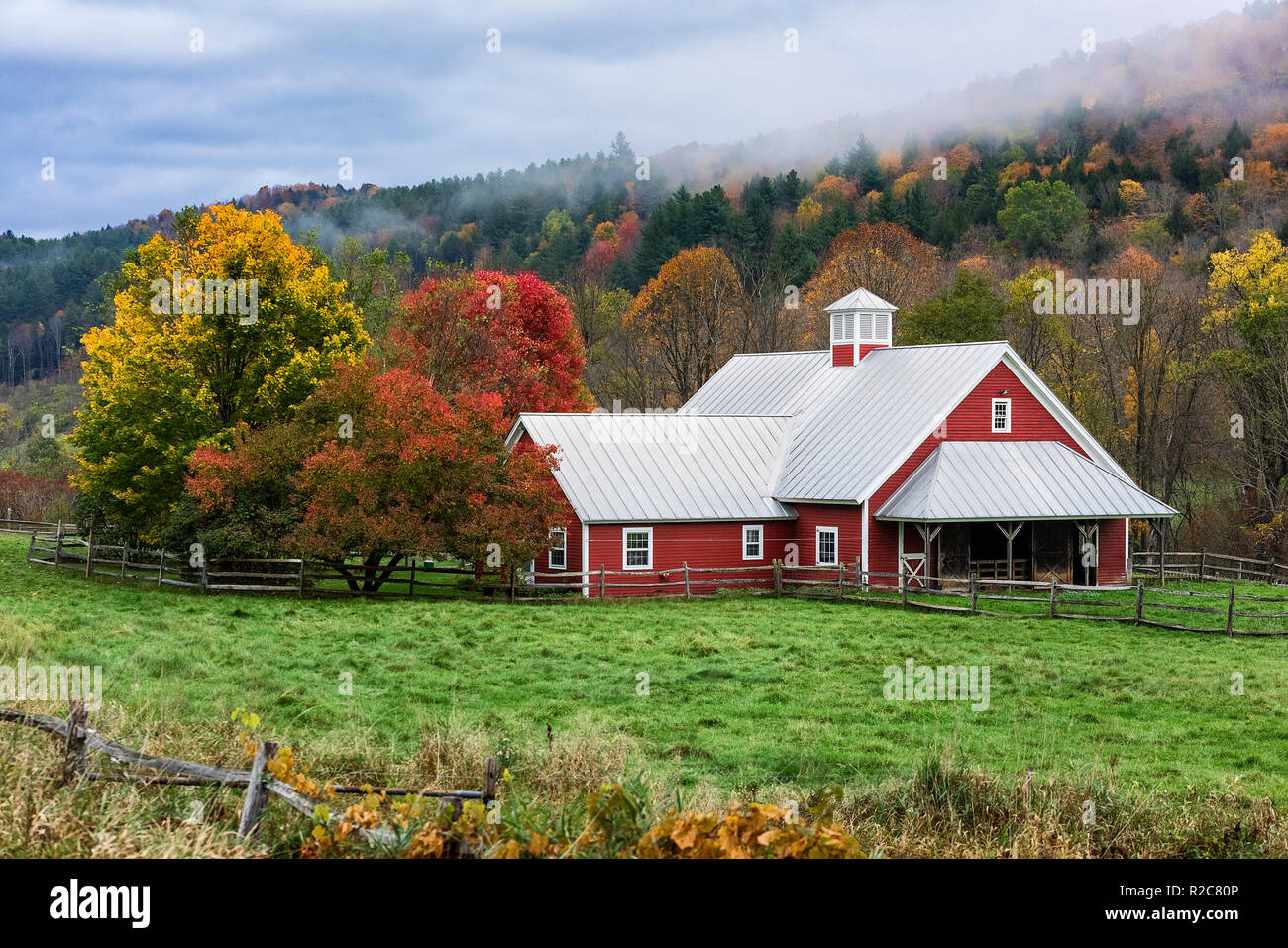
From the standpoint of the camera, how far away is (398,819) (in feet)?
27.1

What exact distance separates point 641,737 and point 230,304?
25147 mm

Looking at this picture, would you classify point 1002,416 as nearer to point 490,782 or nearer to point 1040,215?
point 490,782

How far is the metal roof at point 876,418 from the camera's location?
35.8 metres

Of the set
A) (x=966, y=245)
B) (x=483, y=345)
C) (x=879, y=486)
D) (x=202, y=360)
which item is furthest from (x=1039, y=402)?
(x=966, y=245)

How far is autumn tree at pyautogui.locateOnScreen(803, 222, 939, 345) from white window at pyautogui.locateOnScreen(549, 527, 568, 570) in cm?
3425

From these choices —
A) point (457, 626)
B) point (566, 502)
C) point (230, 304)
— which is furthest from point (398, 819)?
point (230, 304)

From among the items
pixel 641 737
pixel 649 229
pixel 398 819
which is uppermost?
pixel 649 229

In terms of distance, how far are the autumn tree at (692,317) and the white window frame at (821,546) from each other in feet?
94.5

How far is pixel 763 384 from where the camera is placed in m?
45.4

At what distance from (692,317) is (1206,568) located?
31517mm

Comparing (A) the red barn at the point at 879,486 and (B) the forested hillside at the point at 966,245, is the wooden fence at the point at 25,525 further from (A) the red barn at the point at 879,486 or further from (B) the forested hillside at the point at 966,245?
(A) the red barn at the point at 879,486

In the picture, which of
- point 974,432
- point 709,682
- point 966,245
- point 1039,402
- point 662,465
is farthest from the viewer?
point 966,245

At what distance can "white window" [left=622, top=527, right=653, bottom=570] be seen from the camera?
35000mm

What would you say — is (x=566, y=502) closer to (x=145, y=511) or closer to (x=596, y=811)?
(x=145, y=511)
